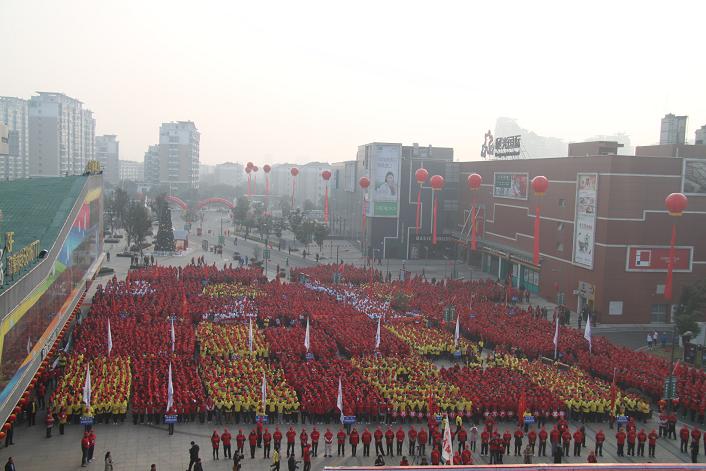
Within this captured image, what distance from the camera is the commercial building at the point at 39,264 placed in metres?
13.9

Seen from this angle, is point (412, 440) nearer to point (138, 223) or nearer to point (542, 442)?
point (542, 442)

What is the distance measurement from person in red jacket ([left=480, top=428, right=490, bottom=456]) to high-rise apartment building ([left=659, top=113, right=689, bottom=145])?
2822cm

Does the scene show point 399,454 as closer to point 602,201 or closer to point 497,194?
point 602,201

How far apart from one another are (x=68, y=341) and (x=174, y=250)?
32.9 meters

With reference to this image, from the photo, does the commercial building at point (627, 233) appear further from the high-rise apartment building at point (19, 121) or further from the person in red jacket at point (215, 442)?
the high-rise apartment building at point (19, 121)

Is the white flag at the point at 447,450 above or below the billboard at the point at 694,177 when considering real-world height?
below

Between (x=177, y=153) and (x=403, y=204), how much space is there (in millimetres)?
96567

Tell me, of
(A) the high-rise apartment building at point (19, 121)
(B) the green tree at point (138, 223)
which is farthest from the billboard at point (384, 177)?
(A) the high-rise apartment building at point (19, 121)

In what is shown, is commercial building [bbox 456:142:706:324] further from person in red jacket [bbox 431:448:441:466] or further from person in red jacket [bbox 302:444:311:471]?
person in red jacket [bbox 302:444:311:471]

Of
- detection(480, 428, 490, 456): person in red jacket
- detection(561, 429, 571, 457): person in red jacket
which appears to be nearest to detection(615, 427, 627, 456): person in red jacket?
detection(561, 429, 571, 457): person in red jacket

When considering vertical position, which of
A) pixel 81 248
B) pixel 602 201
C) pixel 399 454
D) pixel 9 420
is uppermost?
pixel 602 201

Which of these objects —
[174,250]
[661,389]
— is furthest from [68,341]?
[174,250]

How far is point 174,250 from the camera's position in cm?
5753

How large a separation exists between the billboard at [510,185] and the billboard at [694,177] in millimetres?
11111
